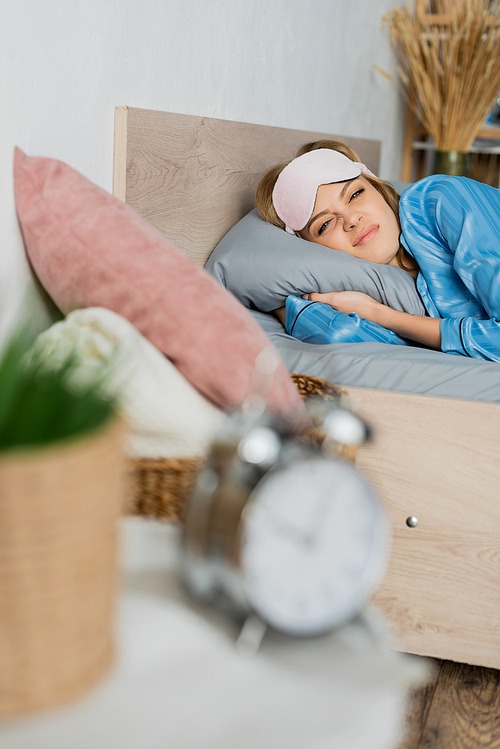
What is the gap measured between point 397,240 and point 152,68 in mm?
659

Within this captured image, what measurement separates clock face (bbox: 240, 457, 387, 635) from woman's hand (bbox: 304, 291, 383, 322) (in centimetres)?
100

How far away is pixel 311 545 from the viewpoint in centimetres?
51

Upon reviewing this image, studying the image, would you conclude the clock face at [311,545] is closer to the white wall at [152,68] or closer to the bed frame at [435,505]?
the white wall at [152,68]

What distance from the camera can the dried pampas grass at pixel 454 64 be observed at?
10.2 feet

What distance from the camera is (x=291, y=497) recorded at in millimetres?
501

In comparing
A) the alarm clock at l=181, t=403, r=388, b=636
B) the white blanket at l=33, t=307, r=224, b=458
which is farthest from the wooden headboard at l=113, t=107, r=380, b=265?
the alarm clock at l=181, t=403, r=388, b=636

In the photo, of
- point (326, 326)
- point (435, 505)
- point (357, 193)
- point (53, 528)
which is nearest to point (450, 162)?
point (357, 193)

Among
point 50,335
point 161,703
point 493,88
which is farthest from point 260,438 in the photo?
point 493,88

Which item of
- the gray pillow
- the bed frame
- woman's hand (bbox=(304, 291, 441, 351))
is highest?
the gray pillow

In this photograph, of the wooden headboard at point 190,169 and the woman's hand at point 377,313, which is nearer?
the wooden headboard at point 190,169

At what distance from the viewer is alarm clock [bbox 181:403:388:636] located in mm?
488

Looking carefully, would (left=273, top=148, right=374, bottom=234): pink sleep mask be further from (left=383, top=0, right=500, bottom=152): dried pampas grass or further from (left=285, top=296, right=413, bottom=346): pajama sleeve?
(left=383, top=0, right=500, bottom=152): dried pampas grass

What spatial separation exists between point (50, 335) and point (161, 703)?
470mm

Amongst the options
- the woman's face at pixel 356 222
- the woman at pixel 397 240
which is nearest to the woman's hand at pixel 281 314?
the woman at pixel 397 240
